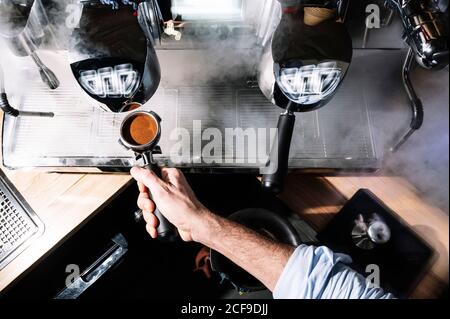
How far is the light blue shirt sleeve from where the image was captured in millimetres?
1123

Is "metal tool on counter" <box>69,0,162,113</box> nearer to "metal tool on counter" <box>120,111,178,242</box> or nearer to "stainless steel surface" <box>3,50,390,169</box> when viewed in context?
"metal tool on counter" <box>120,111,178,242</box>

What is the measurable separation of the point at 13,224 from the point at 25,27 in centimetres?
77

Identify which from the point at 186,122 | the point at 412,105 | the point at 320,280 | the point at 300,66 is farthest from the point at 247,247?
the point at 412,105

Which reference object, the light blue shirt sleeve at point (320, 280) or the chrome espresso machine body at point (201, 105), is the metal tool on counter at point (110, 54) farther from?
the light blue shirt sleeve at point (320, 280)

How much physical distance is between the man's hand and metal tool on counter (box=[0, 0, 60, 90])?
0.58m

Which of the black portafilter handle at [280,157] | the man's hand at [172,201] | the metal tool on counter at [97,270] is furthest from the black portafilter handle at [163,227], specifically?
the metal tool on counter at [97,270]

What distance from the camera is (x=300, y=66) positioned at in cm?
117

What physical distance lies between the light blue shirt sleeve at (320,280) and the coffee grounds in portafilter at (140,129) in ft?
2.08

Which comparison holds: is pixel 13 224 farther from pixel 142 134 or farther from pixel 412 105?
pixel 412 105

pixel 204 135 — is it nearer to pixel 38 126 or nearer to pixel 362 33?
pixel 38 126

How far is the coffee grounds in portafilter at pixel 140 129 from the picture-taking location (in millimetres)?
1229

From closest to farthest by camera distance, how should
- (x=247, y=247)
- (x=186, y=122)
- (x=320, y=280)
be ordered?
1. (x=320, y=280)
2. (x=247, y=247)
3. (x=186, y=122)

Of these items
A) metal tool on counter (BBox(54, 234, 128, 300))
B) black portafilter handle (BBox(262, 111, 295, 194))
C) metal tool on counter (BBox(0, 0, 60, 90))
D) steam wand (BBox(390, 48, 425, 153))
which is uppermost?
metal tool on counter (BBox(0, 0, 60, 90))

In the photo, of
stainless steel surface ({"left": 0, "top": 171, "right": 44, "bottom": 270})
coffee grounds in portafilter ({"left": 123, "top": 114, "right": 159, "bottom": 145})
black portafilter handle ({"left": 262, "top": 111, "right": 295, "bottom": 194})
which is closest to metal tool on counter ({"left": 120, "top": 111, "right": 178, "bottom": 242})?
coffee grounds in portafilter ({"left": 123, "top": 114, "right": 159, "bottom": 145})
